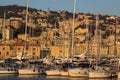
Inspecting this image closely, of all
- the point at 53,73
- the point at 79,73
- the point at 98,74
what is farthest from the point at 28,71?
the point at 98,74

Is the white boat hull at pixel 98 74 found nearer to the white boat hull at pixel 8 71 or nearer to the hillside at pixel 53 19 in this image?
the white boat hull at pixel 8 71

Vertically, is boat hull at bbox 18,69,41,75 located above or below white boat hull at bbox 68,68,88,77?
below

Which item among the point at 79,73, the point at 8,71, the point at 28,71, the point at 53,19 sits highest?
the point at 53,19

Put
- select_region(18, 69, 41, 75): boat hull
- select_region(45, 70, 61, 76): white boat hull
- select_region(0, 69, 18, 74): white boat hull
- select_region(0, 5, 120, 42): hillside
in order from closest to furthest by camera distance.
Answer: select_region(45, 70, 61, 76): white boat hull
select_region(18, 69, 41, 75): boat hull
select_region(0, 69, 18, 74): white boat hull
select_region(0, 5, 120, 42): hillside

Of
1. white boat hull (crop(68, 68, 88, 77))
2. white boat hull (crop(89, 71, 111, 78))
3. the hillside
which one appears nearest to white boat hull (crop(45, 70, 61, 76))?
white boat hull (crop(68, 68, 88, 77))

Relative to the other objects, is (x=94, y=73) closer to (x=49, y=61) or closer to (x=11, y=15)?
(x=49, y=61)

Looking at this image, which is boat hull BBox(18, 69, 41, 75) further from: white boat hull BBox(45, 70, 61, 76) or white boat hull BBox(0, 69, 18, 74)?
white boat hull BBox(45, 70, 61, 76)

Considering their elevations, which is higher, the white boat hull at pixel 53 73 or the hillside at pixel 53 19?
the hillside at pixel 53 19

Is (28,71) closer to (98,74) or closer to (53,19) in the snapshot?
(98,74)

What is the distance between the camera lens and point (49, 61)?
63.1 meters

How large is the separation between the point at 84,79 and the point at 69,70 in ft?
11.9

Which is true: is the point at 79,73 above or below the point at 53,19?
below

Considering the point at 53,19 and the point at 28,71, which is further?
the point at 53,19

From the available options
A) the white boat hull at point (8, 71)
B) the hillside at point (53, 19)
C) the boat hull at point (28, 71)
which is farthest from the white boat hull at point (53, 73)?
the hillside at point (53, 19)
